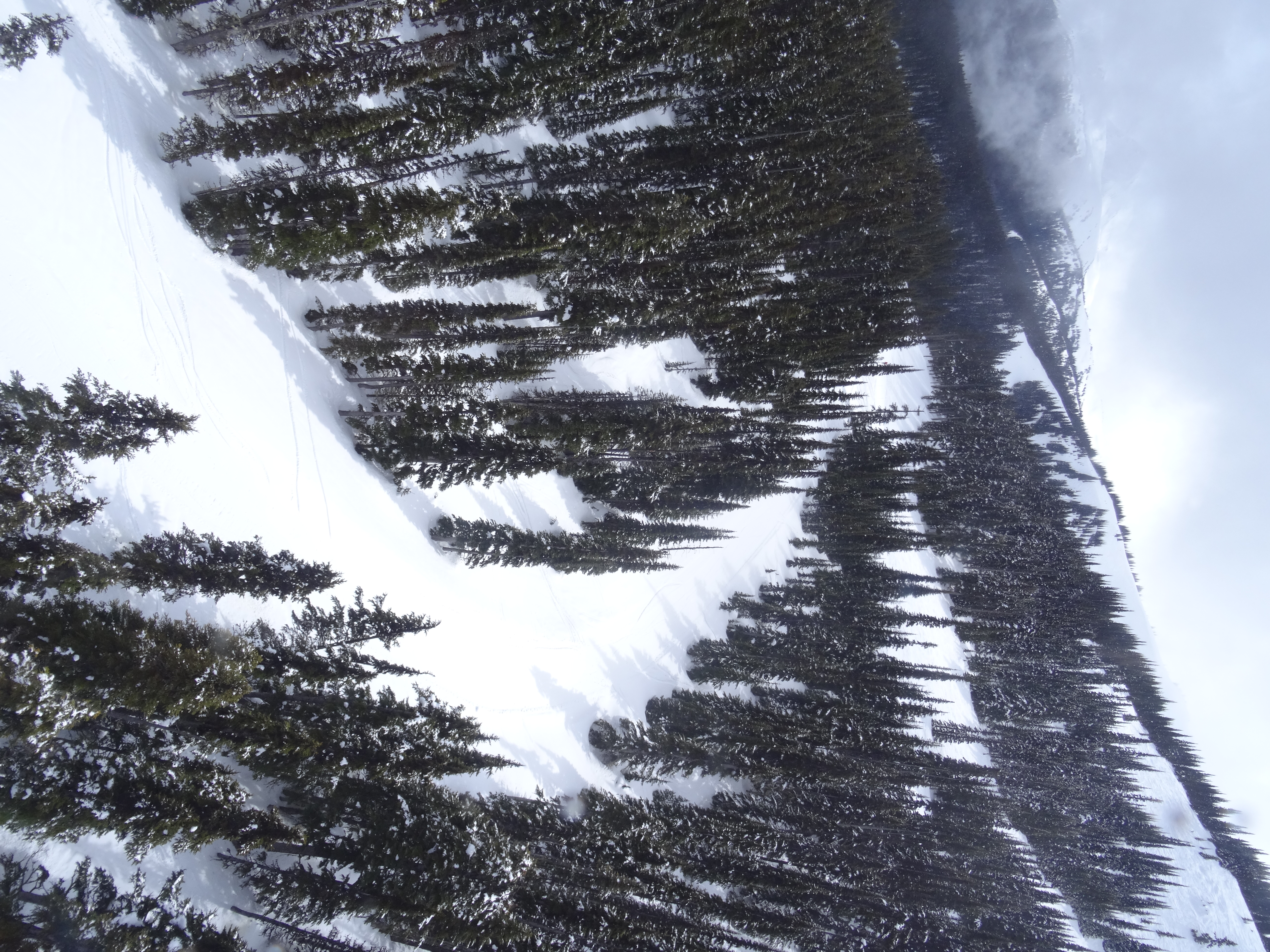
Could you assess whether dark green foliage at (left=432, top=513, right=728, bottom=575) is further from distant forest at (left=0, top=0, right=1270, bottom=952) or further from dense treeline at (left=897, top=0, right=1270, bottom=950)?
dense treeline at (left=897, top=0, right=1270, bottom=950)

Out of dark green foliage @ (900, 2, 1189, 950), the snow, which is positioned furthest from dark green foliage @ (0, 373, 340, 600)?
the snow

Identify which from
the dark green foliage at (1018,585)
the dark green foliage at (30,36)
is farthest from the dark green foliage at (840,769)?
the dark green foliage at (30,36)

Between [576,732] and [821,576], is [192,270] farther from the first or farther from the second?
[821,576]

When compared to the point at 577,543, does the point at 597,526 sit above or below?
above

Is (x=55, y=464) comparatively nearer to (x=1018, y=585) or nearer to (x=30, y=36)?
(x=30, y=36)

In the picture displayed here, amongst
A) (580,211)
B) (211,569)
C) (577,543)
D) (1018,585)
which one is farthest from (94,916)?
(1018,585)

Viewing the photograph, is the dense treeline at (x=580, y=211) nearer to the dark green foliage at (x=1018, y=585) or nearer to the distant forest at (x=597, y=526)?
the distant forest at (x=597, y=526)
